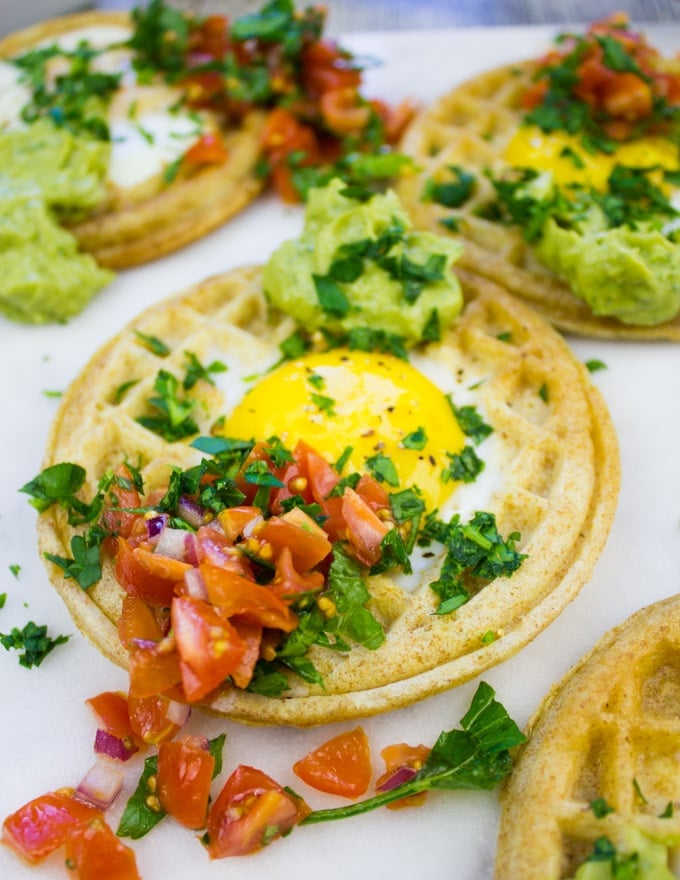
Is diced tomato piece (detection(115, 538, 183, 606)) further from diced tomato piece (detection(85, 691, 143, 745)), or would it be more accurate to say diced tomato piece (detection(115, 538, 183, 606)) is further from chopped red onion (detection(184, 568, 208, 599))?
diced tomato piece (detection(85, 691, 143, 745))

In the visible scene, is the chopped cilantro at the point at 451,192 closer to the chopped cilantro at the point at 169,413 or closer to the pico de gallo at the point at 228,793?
the chopped cilantro at the point at 169,413

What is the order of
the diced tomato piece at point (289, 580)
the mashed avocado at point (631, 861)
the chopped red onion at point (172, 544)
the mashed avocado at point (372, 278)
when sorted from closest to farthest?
the mashed avocado at point (631, 861) → the diced tomato piece at point (289, 580) → the chopped red onion at point (172, 544) → the mashed avocado at point (372, 278)

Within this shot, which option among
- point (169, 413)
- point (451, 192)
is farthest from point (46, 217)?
point (451, 192)

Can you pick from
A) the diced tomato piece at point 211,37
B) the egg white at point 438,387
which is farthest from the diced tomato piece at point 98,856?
the diced tomato piece at point 211,37

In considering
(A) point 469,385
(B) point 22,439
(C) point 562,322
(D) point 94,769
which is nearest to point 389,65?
(C) point 562,322

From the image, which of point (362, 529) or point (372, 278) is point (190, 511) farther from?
point (372, 278)

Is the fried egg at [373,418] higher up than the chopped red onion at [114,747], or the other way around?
the fried egg at [373,418]
